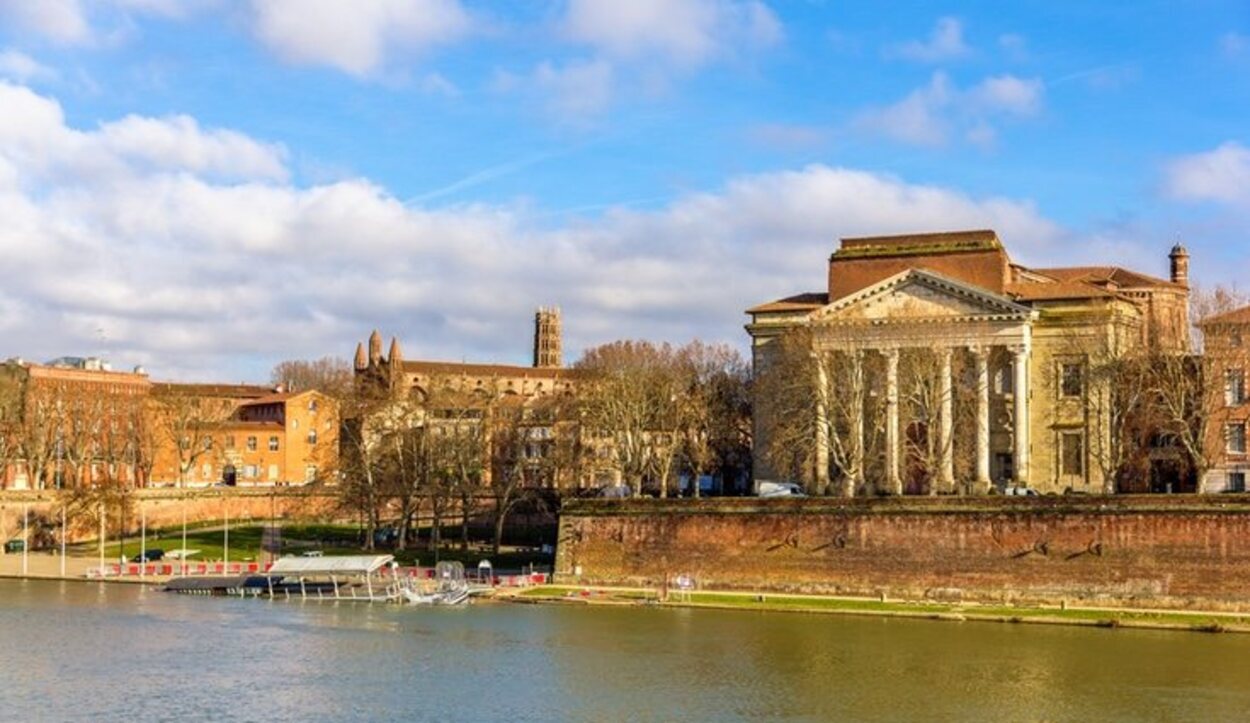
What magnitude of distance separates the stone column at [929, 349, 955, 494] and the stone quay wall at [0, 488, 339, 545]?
135 ft

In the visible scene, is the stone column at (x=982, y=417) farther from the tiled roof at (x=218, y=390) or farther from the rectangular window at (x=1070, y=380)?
the tiled roof at (x=218, y=390)

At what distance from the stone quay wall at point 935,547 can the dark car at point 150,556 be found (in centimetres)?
2687

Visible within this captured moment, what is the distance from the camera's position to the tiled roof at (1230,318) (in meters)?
73.6

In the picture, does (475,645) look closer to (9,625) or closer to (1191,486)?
(9,625)

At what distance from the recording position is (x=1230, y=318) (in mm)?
73750

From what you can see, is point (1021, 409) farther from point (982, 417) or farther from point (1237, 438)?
point (1237, 438)

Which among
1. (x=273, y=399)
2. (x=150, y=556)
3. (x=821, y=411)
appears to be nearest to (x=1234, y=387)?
(x=821, y=411)

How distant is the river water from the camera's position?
46.4 meters

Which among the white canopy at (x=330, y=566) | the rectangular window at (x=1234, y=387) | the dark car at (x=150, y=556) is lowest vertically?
the dark car at (x=150, y=556)

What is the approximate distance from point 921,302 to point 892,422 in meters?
6.35

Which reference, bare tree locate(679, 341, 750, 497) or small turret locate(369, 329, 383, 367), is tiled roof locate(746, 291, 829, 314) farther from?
small turret locate(369, 329, 383, 367)

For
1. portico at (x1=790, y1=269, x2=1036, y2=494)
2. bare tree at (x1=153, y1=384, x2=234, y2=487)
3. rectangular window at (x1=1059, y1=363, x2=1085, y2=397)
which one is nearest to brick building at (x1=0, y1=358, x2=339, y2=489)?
bare tree at (x1=153, y1=384, x2=234, y2=487)

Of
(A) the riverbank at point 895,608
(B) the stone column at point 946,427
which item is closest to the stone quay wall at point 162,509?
(A) the riverbank at point 895,608

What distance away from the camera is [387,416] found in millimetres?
99250
